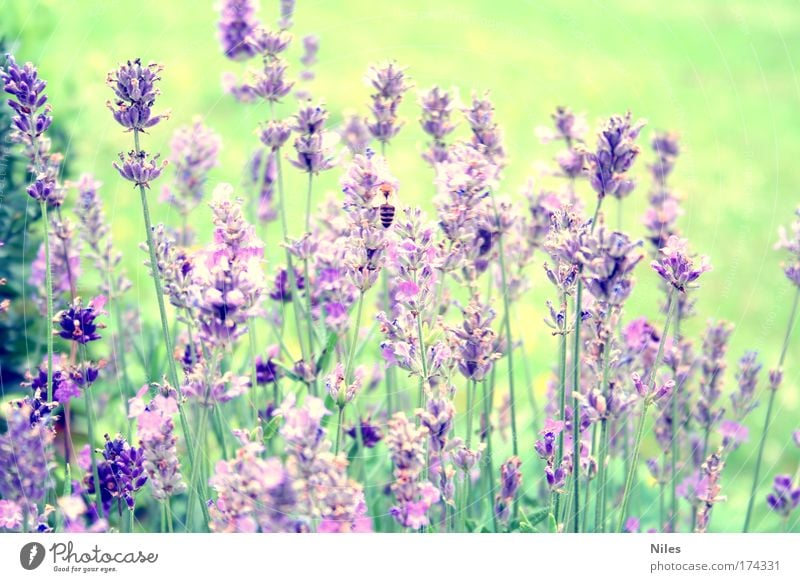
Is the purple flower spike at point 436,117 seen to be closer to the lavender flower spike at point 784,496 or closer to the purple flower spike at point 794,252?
the purple flower spike at point 794,252

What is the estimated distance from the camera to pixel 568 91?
3.95 m

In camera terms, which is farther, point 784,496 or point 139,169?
point 784,496

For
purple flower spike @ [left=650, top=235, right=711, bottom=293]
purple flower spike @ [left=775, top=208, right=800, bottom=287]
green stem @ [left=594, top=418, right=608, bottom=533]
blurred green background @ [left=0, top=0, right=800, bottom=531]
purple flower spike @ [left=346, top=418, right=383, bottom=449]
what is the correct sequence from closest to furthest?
purple flower spike @ [left=650, top=235, right=711, bottom=293] < green stem @ [left=594, top=418, right=608, bottom=533] < purple flower spike @ [left=775, top=208, right=800, bottom=287] < purple flower spike @ [left=346, top=418, right=383, bottom=449] < blurred green background @ [left=0, top=0, right=800, bottom=531]

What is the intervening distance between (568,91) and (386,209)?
3022 mm

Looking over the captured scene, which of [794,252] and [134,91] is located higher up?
[134,91]

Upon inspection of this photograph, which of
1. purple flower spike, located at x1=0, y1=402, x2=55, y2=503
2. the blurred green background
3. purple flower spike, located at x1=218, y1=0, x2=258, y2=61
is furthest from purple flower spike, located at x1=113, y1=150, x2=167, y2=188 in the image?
the blurred green background

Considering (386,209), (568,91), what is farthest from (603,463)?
(568,91)

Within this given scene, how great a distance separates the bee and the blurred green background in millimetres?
1172

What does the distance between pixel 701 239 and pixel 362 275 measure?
2323 millimetres

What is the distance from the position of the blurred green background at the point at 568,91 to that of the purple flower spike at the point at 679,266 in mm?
1364

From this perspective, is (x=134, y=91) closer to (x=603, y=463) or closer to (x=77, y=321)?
(x=77, y=321)

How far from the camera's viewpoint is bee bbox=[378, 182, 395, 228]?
3.65 ft

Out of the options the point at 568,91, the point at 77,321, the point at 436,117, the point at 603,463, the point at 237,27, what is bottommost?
the point at 603,463

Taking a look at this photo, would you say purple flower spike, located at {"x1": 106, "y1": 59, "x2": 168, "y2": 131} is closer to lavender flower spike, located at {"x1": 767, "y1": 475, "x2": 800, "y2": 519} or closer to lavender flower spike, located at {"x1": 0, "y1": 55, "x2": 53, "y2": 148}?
lavender flower spike, located at {"x1": 0, "y1": 55, "x2": 53, "y2": 148}
